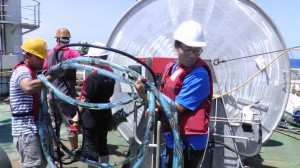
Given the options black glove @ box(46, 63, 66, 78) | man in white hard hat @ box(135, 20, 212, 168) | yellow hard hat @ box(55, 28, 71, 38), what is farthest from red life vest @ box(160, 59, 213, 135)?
yellow hard hat @ box(55, 28, 71, 38)

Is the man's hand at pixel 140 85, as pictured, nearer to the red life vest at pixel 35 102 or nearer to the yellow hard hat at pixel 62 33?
the red life vest at pixel 35 102

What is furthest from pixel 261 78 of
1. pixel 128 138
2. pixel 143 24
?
pixel 128 138

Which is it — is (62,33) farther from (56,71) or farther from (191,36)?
(191,36)

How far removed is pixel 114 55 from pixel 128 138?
1258mm

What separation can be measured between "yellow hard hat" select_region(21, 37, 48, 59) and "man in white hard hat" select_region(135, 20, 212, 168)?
3.85 feet

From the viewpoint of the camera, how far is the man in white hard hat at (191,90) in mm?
2150

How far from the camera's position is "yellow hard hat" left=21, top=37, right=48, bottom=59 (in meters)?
2.75

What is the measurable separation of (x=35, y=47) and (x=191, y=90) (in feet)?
5.10

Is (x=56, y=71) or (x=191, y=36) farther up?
(x=191, y=36)

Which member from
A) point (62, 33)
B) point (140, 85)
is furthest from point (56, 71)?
point (62, 33)

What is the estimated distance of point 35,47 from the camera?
2.76 metres

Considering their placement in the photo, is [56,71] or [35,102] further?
[35,102]

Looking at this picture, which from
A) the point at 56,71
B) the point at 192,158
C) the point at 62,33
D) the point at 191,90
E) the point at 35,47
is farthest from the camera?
the point at 62,33

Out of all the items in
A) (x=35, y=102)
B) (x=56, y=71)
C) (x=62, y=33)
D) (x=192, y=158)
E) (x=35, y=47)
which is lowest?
(x=192, y=158)
